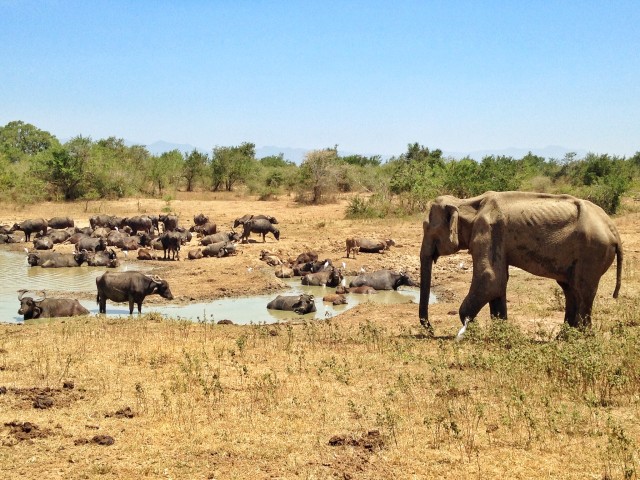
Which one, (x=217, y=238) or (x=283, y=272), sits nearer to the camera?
(x=283, y=272)

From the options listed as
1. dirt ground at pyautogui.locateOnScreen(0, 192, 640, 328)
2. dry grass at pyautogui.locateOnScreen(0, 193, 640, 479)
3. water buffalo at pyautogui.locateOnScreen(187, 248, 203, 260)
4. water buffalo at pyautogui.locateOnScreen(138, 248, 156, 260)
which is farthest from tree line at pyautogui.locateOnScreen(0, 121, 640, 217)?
dry grass at pyautogui.locateOnScreen(0, 193, 640, 479)

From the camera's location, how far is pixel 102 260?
2517cm

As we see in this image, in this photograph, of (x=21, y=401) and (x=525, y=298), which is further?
(x=525, y=298)

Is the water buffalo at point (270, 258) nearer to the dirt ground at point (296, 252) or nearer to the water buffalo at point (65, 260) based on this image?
the dirt ground at point (296, 252)

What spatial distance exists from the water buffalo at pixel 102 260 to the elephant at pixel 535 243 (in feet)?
54.2

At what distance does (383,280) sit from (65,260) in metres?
12.5

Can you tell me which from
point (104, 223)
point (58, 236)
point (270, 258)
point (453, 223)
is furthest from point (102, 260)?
point (453, 223)

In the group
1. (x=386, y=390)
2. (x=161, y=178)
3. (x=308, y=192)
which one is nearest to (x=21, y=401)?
(x=386, y=390)

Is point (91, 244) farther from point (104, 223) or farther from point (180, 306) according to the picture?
point (180, 306)

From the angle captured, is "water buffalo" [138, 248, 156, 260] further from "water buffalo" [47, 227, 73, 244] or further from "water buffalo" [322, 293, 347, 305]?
"water buffalo" [322, 293, 347, 305]

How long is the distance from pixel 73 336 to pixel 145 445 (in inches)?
230

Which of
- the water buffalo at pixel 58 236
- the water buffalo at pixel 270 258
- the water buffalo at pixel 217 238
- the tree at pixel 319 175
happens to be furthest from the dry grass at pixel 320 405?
the tree at pixel 319 175

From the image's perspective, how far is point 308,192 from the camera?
49.2 metres

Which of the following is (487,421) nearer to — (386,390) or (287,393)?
(386,390)
